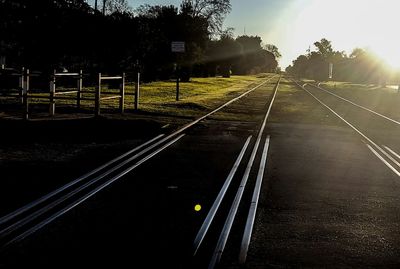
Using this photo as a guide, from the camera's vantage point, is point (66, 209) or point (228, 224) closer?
point (228, 224)

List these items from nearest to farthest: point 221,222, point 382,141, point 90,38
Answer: point 221,222 → point 382,141 → point 90,38

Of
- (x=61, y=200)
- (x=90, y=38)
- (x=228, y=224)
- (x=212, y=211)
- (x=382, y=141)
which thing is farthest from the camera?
(x=90, y=38)

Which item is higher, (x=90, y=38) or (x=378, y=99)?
(x=90, y=38)

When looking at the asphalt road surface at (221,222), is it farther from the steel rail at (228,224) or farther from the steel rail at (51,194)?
the steel rail at (51,194)

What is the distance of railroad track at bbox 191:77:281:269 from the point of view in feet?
17.5

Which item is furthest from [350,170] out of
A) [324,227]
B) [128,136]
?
[128,136]

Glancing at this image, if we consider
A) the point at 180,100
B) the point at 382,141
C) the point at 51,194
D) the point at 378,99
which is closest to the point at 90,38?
the point at 180,100

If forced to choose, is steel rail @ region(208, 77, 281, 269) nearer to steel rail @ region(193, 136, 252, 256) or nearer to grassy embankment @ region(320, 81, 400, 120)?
steel rail @ region(193, 136, 252, 256)

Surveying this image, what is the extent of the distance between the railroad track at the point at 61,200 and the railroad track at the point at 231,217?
1.72m

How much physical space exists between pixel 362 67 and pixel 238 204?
434 feet

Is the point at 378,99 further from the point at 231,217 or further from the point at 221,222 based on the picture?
the point at 221,222

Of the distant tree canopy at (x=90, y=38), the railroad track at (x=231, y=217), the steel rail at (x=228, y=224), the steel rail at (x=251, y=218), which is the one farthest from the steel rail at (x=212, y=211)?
the distant tree canopy at (x=90, y=38)

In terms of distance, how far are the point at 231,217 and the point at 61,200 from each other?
7.28 feet

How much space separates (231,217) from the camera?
6.67 meters
